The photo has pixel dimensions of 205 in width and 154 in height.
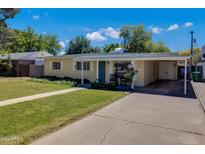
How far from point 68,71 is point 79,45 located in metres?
22.0

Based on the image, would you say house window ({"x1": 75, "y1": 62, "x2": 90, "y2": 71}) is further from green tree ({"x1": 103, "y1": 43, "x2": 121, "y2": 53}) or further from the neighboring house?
green tree ({"x1": 103, "y1": 43, "x2": 121, "y2": 53})

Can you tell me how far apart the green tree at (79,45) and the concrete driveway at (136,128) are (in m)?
33.5

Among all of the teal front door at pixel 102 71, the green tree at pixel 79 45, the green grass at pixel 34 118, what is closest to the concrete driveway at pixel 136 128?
the green grass at pixel 34 118

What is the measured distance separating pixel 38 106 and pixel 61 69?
12350 mm

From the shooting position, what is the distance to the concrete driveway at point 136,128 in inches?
173

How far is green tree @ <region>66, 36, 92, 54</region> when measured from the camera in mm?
40031

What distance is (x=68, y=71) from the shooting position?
62.3ft

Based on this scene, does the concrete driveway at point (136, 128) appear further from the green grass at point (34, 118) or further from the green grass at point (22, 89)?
the green grass at point (22, 89)

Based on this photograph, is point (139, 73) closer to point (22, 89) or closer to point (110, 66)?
point (110, 66)

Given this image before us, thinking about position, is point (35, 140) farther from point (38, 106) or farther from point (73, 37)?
point (73, 37)

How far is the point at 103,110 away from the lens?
7254 mm

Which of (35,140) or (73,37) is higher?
(73,37)

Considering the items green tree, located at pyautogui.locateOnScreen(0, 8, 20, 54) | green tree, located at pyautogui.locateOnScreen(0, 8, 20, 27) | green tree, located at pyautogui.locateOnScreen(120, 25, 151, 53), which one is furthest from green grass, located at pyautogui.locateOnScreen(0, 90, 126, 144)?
green tree, located at pyautogui.locateOnScreen(120, 25, 151, 53)
